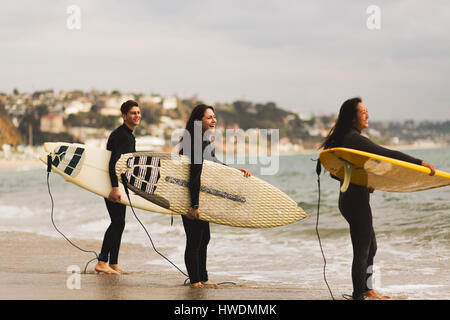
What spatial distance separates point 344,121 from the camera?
3.61 m

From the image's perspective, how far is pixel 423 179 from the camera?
3.88 meters

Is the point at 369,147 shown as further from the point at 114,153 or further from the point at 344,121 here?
the point at 114,153

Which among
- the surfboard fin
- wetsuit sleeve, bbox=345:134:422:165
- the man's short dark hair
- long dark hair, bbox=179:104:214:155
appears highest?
the man's short dark hair

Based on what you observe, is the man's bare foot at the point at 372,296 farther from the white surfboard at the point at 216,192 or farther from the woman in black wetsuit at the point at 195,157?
the woman in black wetsuit at the point at 195,157

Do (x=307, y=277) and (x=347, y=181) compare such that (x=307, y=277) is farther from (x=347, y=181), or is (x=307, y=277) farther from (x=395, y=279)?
(x=347, y=181)

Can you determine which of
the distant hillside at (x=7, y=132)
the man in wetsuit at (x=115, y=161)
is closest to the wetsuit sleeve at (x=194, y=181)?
the man in wetsuit at (x=115, y=161)

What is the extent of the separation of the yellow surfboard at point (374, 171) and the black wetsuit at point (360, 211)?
4 cm

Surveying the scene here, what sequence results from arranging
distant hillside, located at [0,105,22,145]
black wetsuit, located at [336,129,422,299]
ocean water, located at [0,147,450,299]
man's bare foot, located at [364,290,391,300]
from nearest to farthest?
black wetsuit, located at [336,129,422,299], man's bare foot, located at [364,290,391,300], ocean water, located at [0,147,450,299], distant hillside, located at [0,105,22,145]

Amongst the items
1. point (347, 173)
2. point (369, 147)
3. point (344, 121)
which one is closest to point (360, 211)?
point (347, 173)

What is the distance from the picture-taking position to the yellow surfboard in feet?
11.8

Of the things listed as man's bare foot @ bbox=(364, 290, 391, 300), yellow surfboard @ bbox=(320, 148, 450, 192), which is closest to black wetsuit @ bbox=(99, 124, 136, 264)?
yellow surfboard @ bbox=(320, 148, 450, 192)

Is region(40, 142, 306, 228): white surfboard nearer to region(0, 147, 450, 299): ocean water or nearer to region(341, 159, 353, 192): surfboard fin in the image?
region(0, 147, 450, 299): ocean water

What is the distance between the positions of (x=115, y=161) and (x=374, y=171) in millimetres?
2064
